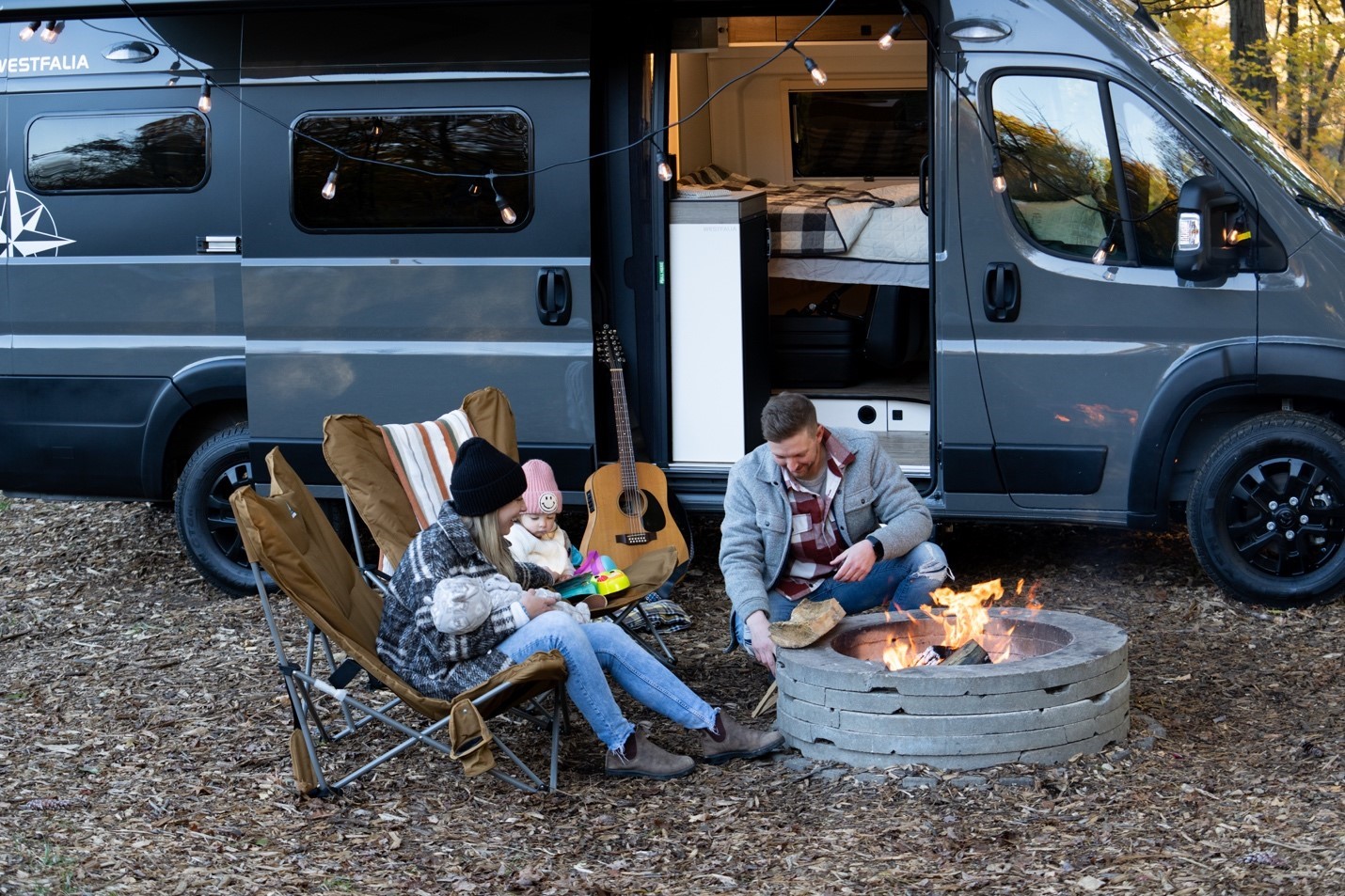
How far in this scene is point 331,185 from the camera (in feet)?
22.3

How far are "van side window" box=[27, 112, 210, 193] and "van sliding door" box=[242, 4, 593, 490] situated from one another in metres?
0.46

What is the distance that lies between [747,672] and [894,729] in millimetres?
1351

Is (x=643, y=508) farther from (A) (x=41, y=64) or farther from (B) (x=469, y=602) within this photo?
(A) (x=41, y=64)

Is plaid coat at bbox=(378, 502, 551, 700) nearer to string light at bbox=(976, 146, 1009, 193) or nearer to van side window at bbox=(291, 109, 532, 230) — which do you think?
van side window at bbox=(291, 109, 532, 230)

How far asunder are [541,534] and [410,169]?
6.23 feet

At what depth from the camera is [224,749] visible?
5.14 metres

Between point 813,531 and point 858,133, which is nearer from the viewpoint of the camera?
point 813,531

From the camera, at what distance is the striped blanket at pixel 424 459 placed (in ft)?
19.4

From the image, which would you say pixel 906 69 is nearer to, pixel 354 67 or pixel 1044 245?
pixel 1044 245

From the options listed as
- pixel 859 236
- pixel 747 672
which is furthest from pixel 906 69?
pixel 747 672

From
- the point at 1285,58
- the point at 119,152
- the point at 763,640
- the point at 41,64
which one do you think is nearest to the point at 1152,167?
the point at 763,640

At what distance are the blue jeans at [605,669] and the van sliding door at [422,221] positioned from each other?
82.7 inches

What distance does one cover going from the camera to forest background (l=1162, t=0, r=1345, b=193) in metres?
11.3

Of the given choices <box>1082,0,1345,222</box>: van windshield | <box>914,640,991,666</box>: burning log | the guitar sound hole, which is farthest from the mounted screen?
<box>914,640,991,666</box>: burning log
